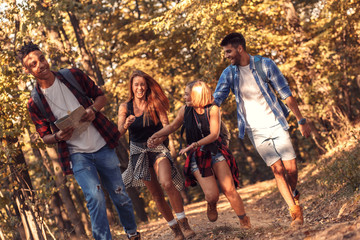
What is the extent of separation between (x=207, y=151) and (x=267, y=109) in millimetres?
940

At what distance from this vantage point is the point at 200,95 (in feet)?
21.9

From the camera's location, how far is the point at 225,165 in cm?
670

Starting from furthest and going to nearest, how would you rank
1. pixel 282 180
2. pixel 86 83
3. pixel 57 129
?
pixel 282 180 < pixel 86 83 < pixel 57 129

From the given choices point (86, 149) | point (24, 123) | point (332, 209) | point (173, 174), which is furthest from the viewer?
point (24, 123)

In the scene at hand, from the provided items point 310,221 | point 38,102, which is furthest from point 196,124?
point 310,221

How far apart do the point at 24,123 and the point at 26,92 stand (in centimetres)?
71

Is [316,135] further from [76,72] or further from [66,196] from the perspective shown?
[76,72]

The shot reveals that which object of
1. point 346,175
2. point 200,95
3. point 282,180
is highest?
point 200,95

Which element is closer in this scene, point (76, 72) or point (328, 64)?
point (76, 72)

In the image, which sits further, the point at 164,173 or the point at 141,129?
the point at 141,129

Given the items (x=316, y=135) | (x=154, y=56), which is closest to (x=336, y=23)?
(x=316, y=135)

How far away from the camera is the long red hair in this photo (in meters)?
6.98

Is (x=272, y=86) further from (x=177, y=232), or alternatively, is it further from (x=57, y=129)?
(x=57, y=129)

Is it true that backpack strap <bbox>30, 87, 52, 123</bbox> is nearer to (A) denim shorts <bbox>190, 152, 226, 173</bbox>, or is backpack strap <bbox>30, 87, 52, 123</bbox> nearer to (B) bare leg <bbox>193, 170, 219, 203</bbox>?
(A) denim shorts <bbox>190, 152, 226, 173</bbox>
